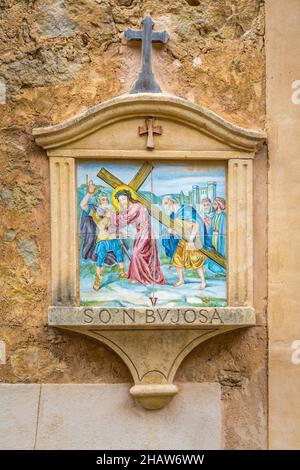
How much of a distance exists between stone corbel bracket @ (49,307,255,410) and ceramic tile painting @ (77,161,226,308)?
0.11 metres

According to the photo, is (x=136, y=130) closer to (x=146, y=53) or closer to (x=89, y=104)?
(x=89, y=104)

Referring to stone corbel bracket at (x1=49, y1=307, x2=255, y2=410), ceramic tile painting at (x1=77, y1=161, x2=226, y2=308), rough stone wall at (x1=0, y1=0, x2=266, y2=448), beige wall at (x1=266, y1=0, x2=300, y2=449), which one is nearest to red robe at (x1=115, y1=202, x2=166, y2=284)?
ceramic tile painting at (x1=77, y1=161, x2=226, y2=308)

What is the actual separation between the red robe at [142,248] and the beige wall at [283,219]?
29.5 inches

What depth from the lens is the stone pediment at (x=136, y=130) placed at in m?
4.38

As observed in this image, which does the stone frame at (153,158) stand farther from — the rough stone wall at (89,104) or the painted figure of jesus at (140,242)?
the painted figure of jesus at (140,242)

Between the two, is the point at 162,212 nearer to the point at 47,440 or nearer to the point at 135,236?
the point at 135,236

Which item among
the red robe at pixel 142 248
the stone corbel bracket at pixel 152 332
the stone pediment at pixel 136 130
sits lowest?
the stone corbel bracket at pixel 152 332

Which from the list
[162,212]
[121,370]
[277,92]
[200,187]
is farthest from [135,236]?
[277,92]

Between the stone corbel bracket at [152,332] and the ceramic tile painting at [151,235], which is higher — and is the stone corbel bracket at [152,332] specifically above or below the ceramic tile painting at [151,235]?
below

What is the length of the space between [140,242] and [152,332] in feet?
1.88

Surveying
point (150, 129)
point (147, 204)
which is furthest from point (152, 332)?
point (150, 129)

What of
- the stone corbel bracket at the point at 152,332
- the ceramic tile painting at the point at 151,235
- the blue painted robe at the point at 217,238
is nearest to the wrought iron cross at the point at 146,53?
the ceramic tile painting at the point at 151,235

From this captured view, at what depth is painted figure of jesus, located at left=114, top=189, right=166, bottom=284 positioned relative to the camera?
4438 millimetres

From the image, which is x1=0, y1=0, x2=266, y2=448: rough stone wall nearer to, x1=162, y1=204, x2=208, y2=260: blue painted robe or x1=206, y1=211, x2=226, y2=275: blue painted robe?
x1=206, y1=211, x2=226, y2=275: blue painted robe
